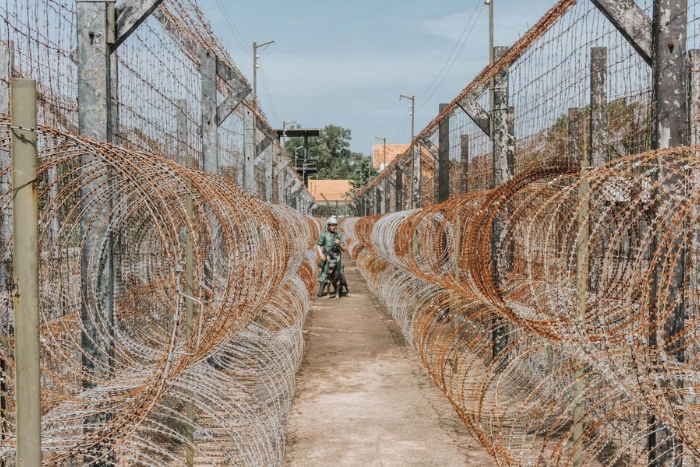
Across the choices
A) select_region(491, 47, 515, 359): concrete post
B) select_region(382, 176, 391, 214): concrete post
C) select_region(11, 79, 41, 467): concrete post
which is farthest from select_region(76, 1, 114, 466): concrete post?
select_region(382, 176, 391, 214): concrete post

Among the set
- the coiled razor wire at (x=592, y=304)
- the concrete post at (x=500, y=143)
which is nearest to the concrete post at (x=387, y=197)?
the coiled razor wire at (x=592, y=304)

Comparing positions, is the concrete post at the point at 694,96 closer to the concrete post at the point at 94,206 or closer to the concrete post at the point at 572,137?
the concrete post at the point at 572,137

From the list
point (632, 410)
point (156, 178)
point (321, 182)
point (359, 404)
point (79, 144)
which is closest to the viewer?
point (79, 144)

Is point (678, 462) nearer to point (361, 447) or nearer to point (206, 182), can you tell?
point (361, 447)

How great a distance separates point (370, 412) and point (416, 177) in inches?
311

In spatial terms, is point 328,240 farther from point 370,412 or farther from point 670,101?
point 670,101

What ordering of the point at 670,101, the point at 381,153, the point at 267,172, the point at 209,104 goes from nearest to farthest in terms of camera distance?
the point at 670,101 → the point at 209,104 → the point at 267,172 → the point at 381,153

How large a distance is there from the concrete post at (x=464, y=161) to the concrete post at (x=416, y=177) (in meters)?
3.54

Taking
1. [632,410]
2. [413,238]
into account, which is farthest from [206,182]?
[413,238]

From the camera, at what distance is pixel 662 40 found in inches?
157

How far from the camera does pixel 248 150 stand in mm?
10766

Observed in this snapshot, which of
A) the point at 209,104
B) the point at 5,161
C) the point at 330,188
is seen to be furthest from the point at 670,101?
the point at 330,188

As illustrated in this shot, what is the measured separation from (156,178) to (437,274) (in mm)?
5062

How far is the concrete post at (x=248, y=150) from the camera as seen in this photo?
10.5m
